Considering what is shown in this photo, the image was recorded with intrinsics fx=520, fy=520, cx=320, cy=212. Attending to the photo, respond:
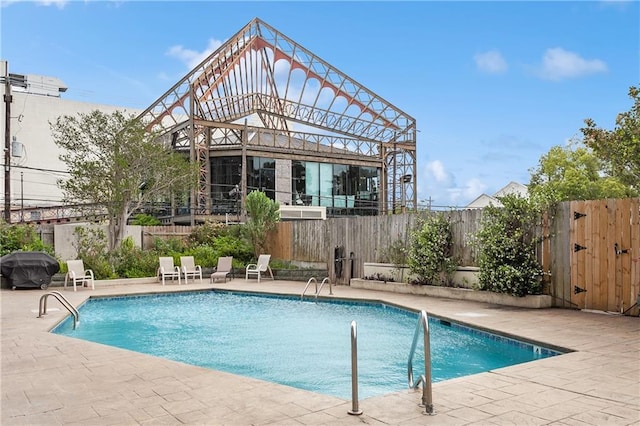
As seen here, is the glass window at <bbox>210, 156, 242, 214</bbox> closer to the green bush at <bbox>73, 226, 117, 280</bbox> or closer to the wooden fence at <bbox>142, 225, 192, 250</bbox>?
the wooden fence at <bbox>142, 225, 192, 250</bbox>

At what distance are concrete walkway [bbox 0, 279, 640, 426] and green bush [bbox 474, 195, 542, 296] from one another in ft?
8.86

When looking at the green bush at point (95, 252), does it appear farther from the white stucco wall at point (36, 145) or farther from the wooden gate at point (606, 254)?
the white stucco wall at point (36, 145)

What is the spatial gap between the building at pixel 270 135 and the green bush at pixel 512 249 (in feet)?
56.8

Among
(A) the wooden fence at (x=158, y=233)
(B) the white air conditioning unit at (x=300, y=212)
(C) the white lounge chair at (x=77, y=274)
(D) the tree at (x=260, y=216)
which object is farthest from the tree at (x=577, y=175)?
(C) the white lounge chair at (x=77, y=274)

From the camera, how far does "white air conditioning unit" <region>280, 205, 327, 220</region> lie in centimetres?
2820

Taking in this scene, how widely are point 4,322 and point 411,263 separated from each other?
337 inches

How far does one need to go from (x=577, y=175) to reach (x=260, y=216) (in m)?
18.4

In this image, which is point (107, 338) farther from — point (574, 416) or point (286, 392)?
point (574, 416)

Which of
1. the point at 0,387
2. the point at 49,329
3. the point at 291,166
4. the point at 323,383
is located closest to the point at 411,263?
the point at 323,383

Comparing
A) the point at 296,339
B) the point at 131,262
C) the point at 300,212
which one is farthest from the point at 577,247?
the point at 300,212

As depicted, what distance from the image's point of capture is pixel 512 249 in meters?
10.2

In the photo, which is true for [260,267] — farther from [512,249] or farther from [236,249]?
[512,249]

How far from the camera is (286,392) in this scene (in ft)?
15.8

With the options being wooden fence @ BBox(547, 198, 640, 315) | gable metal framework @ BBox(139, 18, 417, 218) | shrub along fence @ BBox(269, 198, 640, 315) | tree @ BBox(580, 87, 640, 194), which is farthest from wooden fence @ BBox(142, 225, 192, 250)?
tree @ BBox(580, 87, 640, 194)
